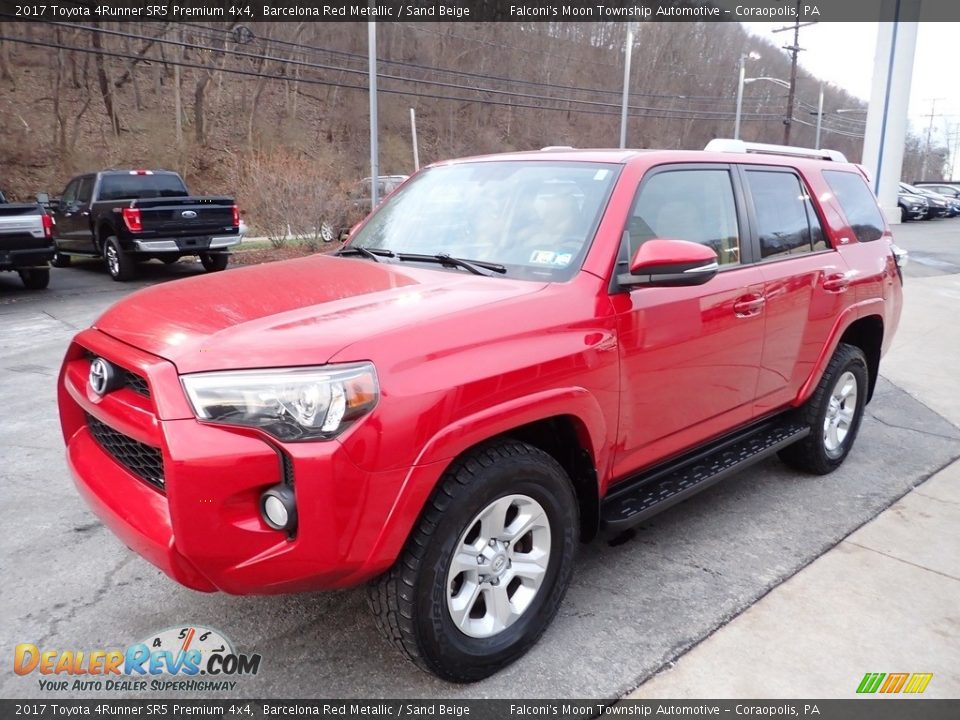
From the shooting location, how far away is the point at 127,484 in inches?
96.3

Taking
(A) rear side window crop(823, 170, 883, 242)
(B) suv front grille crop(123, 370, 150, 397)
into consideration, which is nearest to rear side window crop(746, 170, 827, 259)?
(A) rear side window crop(823, 170, 883, 242)

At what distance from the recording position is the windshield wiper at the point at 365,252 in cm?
347

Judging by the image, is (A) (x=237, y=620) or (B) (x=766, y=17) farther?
(B) (x=766, y=17)

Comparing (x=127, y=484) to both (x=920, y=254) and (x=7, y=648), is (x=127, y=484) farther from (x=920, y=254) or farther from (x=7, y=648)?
(x=920, y=254)

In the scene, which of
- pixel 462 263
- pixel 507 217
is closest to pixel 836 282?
pixel 507 217

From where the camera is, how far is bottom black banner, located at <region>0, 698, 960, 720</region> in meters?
2.45

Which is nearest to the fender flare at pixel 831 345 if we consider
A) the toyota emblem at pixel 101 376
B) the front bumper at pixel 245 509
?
the front bumper at pixel 245 509

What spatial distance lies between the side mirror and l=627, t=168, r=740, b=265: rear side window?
0.75 feet

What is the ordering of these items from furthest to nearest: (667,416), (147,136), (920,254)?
1. (147,136)
2. (920,254)
3. (667,416)

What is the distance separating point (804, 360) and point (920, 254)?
1793 cm

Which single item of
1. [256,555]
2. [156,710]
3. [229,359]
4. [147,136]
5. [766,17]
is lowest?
[156,710]

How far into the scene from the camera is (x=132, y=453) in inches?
99.0

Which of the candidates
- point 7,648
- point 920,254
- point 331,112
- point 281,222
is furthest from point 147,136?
point 7,648

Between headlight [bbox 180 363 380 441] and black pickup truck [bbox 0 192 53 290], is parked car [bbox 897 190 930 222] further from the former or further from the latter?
headlight [bbox 180 363 380 441]
